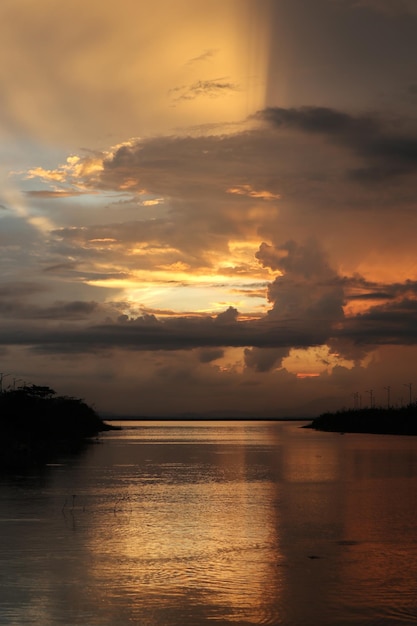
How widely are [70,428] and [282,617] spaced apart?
5249 inches

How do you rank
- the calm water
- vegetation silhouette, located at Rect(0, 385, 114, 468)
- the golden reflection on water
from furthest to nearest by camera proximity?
vegetation silhouette, located at Rect(0, 385, 114, 468)
the golden reflection on water
the calm water

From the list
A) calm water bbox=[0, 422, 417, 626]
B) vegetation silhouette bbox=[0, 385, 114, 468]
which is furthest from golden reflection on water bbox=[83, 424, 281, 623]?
vegetation silhouette bbox=[0, 385, 114, 468]

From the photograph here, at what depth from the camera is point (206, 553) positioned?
2867cm

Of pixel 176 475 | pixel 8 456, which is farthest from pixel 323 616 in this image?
pixel 8 456

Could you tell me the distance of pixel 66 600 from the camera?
2178 cm

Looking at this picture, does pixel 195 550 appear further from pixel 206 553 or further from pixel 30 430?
pixel 30 430

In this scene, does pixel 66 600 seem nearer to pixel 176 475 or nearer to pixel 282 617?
pixel 282 617

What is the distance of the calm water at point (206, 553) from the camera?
826 inches

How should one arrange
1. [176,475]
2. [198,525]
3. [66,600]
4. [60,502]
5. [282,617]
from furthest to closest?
[176,475] → [60,502] → [198,525] → [66,600] → [282,617]

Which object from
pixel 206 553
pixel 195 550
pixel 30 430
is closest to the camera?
pixel 206 553

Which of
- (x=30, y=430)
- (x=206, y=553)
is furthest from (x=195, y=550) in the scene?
(x=30, y=430)

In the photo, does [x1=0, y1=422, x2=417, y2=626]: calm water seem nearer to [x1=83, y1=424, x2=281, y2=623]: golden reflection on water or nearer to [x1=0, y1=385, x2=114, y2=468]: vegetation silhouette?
[x1=83, y1=424, x2=281, y2=623]: golden reflection on water

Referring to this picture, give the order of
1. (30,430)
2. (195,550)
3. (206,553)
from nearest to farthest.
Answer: (206,553) < (195,550) < (30,430)

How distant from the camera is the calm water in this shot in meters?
21.0
